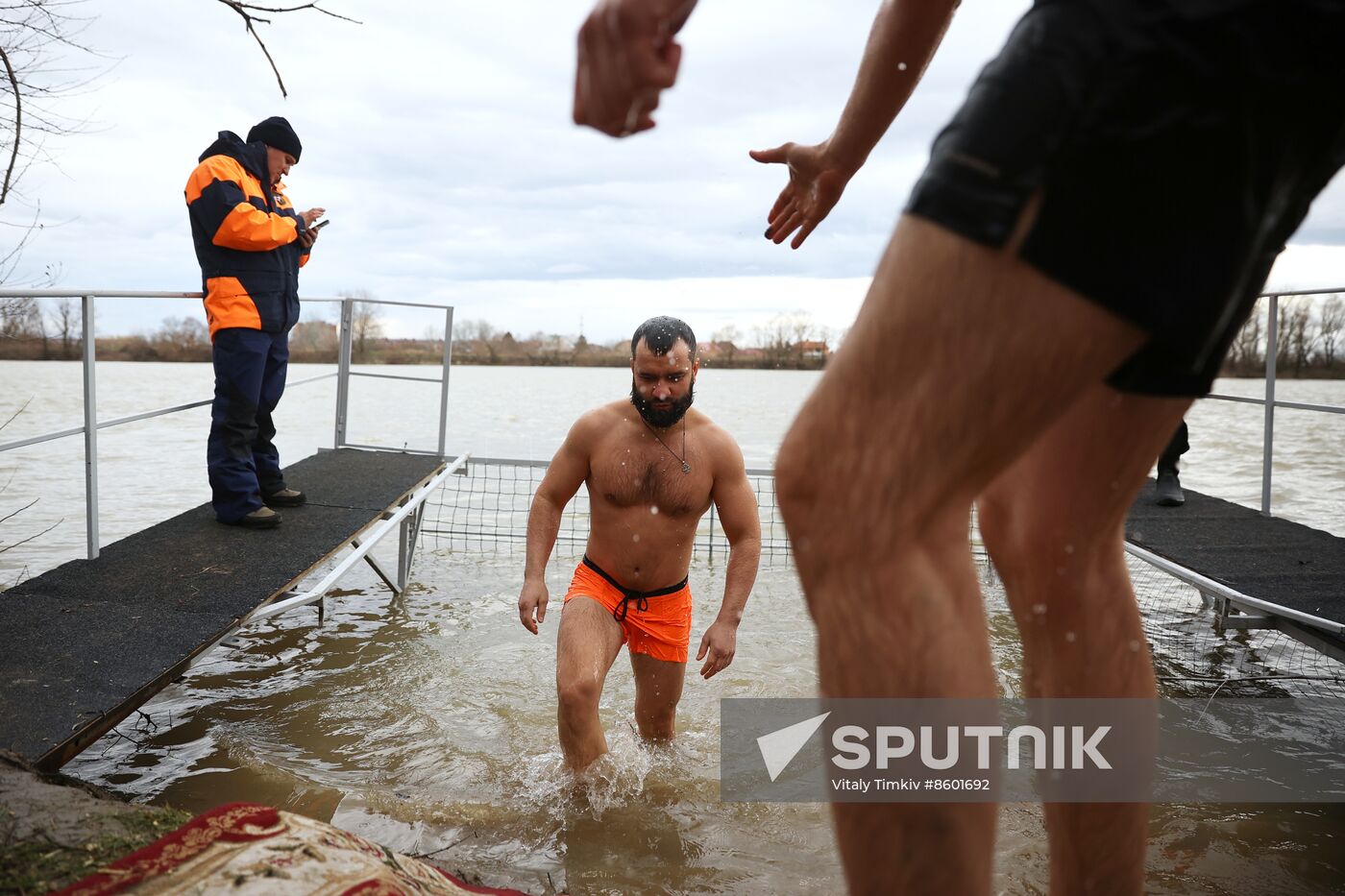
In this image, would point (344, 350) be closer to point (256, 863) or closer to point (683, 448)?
point (683, 448)

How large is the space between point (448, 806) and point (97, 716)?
3.96ft

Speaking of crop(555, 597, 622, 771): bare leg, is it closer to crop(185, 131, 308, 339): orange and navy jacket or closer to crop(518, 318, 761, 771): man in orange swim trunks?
crop(518, 318, 761, 771): man in orange swim trunks

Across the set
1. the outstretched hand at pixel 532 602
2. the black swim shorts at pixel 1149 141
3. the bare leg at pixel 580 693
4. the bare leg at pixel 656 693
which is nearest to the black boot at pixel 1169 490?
the bare leg at pixel 656 693

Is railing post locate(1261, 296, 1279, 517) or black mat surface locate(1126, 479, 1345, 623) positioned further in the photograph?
railing post locate(1261, 296, 1279, 517)

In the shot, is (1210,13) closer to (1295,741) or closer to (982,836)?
(982,836)

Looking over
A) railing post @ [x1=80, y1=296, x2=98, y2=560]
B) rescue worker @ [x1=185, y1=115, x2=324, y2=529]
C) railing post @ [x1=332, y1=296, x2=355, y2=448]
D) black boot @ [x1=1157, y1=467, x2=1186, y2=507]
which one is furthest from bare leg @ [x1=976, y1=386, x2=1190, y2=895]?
railing post @ [x1=332, y1=296, x2=355, y2=448]

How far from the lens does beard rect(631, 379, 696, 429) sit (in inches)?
155

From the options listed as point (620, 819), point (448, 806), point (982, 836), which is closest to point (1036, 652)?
point (982, 836)

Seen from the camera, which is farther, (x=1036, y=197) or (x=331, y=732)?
(x=331, y=732)

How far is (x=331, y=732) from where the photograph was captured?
4094mm

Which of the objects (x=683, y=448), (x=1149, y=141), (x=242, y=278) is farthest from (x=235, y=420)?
(x=1149, y=141)

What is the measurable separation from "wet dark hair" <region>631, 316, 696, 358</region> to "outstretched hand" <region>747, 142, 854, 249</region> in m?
2.14

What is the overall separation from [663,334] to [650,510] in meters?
0.79

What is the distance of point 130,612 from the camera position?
11.6 feet
